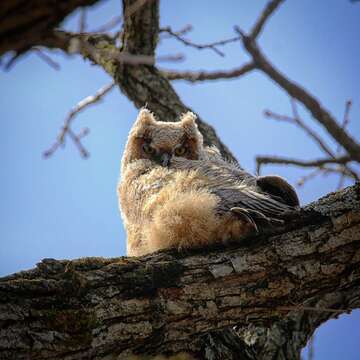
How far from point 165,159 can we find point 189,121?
672 mm

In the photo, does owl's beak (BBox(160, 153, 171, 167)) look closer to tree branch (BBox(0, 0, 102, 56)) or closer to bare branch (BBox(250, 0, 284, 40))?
bare branch (BBox(250, 0, 284, 40))

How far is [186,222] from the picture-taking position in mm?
2936

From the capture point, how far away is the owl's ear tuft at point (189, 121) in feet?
15.5

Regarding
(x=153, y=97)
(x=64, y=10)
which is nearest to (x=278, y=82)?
(x=64, y=10)

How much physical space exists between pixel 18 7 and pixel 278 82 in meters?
0.70

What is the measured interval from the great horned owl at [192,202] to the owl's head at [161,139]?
0.24m

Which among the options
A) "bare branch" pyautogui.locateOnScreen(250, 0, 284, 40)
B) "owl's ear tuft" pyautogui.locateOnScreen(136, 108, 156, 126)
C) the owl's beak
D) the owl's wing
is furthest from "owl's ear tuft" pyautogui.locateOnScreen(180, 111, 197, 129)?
"bare branch" pyautogui.locateOnScreen(250, 0, 284, 40)

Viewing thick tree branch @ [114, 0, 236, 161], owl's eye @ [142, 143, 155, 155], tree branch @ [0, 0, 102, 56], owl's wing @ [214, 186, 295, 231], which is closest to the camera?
tree branch @ [0, 0, 102, 56]

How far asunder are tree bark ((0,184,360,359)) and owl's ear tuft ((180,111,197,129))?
1987 mm

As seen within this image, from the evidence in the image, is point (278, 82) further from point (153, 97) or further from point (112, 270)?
point (153, 97)

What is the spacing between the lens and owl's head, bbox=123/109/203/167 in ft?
15.1

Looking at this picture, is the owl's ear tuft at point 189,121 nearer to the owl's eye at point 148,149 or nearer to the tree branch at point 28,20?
the owl's eye at point 148,149

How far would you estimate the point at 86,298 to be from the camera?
2.40 metres

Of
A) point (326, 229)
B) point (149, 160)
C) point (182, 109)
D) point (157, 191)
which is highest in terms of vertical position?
point (182, 109)
